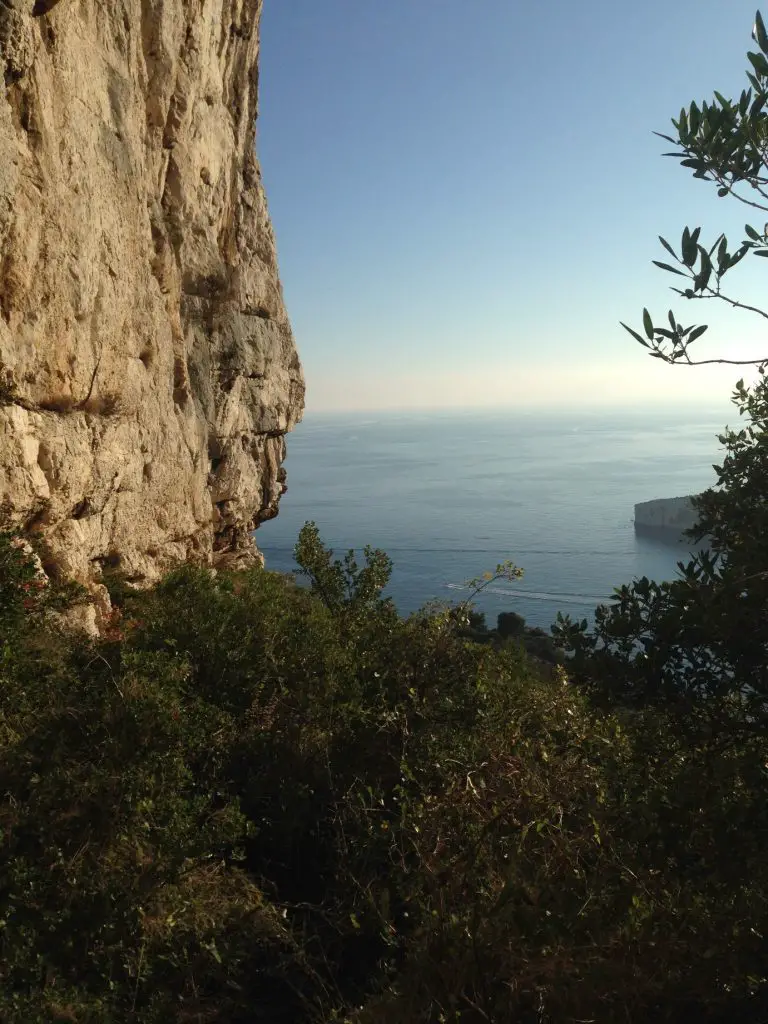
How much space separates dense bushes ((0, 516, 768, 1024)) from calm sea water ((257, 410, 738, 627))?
17838mm

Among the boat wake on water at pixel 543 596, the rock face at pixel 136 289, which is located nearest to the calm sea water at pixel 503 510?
the boat wake on water at pixel 543 596

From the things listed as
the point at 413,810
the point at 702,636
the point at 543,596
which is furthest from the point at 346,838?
the point at 543,596

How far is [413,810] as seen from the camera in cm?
684

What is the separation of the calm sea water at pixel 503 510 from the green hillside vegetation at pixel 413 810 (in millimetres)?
18068

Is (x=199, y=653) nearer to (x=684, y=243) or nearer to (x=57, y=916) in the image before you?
(x=57, y=916)

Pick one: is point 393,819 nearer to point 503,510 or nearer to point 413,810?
point 413,810

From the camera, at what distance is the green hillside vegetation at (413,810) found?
14.1 feet

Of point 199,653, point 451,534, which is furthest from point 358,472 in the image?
point 199,653

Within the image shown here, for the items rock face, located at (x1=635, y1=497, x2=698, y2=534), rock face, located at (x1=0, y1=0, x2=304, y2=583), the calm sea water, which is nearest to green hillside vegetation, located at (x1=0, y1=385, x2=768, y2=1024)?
rock face, located at (x1=0, y1=0, x2=304, y2=583)

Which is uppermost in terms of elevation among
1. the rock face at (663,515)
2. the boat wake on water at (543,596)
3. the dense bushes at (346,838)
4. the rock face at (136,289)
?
the rock face at (136,289)

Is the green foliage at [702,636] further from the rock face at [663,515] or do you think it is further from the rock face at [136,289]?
the rock face at [663,515]

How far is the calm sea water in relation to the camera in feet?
177

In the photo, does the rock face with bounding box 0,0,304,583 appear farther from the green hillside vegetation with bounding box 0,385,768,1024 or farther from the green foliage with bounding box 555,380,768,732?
the green foliage with bounding box 555,380,768,732

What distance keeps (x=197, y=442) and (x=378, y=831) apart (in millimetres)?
12926
